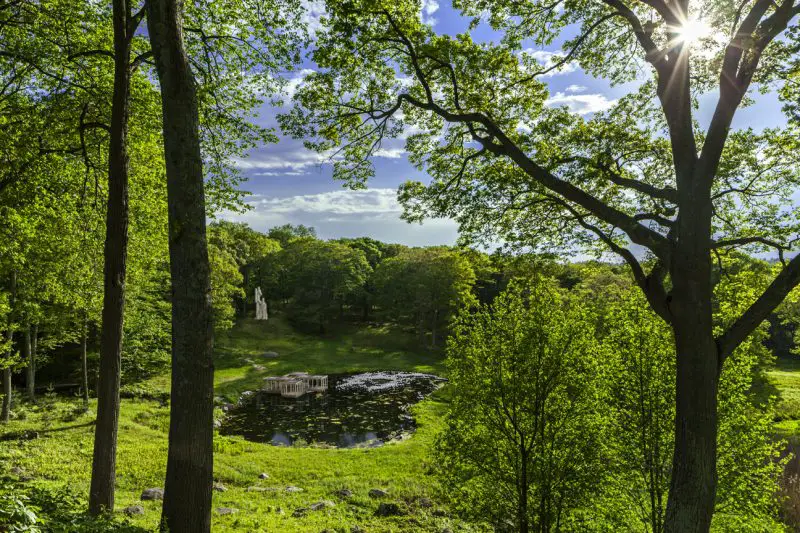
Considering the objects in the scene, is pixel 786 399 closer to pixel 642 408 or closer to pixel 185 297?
pixel 642 408

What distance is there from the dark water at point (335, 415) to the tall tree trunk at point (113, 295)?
47.2 ft

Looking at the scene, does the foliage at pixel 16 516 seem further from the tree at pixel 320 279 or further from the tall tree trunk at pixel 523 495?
the tree at pixel 320 279

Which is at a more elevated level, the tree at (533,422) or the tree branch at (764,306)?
the tree branch at (764,306)

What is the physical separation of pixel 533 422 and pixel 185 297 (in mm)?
→ 9888

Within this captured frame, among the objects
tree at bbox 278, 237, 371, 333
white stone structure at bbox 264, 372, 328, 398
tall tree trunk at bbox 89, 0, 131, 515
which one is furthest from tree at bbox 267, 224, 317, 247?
tall tree trunk at bbox 89, 0, 131, 515

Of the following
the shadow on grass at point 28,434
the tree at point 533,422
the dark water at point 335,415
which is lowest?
the dark water at point 335,415

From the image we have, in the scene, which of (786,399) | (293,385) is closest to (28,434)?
(293,385)

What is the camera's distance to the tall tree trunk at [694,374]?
6008 millimetres

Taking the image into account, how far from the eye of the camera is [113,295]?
7566 millimetres

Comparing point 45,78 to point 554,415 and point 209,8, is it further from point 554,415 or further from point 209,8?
point 554,415

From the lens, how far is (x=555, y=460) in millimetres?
11102

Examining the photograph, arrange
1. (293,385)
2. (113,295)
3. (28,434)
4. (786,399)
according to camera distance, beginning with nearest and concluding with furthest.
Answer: (113,295) < (28,434) < (786,399) < (293,385)

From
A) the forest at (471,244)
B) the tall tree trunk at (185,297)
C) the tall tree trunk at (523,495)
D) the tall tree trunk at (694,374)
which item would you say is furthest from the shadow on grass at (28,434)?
the tall tree trunk at (694,374)

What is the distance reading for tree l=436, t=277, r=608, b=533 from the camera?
11070 millimetres
